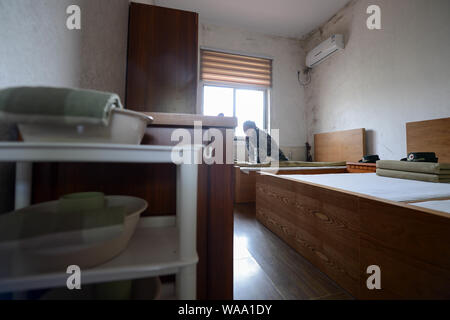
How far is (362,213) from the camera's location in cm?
83

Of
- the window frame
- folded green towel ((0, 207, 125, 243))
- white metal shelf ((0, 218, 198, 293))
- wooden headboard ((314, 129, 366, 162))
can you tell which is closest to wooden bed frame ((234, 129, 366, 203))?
wooden headboard ((314, 129, 366, 162))

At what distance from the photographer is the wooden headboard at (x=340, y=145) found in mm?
2734

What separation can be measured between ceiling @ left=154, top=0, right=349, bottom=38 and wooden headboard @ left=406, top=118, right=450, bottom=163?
222 centimetres

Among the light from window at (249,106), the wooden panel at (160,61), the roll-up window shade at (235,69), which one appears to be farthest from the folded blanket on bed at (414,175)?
the roll-up window shade at (235,69)

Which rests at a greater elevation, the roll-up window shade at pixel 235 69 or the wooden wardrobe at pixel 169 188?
the roll-up window shade at pixel 235 69

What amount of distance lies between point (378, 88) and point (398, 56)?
1.28ft

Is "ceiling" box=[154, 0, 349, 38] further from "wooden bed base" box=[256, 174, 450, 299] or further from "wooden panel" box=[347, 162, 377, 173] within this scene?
"wooden bed base" box=[256, 174, 450, 299]

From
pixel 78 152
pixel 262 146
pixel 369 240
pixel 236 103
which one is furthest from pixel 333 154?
pixel 78 152

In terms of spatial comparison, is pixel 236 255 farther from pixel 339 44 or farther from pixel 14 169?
pixel 339 44

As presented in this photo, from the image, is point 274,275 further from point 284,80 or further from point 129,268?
point 284,80

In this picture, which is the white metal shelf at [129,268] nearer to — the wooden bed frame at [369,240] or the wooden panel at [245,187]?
the wooden bed frame at [369,240]

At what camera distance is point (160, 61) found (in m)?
1.06

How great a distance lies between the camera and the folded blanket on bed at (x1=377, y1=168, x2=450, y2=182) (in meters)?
1.17

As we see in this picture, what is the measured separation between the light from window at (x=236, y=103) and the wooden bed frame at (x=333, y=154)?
113cm
